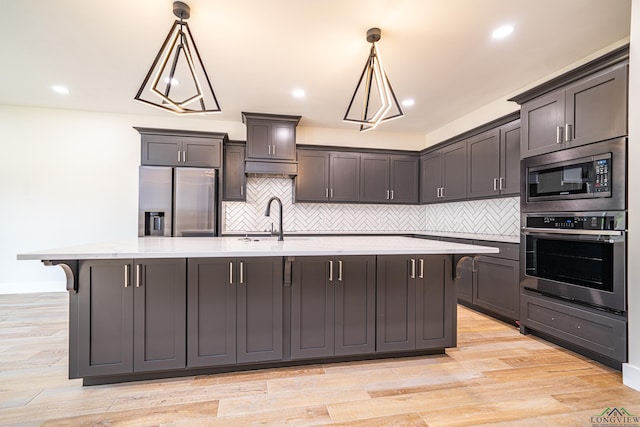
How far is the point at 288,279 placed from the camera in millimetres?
2172

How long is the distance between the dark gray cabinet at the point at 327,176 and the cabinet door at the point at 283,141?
10.9 inches

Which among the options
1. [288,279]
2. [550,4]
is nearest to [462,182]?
[550,4]

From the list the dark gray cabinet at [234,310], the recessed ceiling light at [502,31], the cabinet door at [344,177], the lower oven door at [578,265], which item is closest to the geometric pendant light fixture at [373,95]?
the cabinet door at [344,177]

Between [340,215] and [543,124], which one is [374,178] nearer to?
[340,215]

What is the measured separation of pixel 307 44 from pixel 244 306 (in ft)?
7.60

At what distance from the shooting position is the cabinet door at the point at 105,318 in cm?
191

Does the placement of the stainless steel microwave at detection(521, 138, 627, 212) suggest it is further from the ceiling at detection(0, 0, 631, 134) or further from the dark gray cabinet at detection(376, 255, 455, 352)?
→ the dark gray cabinet at detection(376, 255, 455, 352)

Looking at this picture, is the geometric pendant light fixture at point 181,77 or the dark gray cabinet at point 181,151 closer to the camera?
the geometric pendant light fixture at point 181,77

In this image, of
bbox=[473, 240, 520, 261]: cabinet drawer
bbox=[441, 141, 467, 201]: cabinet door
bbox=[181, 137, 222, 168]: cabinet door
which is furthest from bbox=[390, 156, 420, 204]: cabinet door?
bbox=[181, 137, 222, 168]: cabinet door

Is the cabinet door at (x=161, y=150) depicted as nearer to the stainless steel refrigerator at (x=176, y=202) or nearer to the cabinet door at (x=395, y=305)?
the stainless steel refrigerator at (x=176, y=202)

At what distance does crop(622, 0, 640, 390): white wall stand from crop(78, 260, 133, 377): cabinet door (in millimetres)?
3372

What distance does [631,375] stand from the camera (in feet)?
6.55

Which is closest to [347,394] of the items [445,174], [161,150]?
[445,174]

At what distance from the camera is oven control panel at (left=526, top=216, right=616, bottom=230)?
2.22 metres
